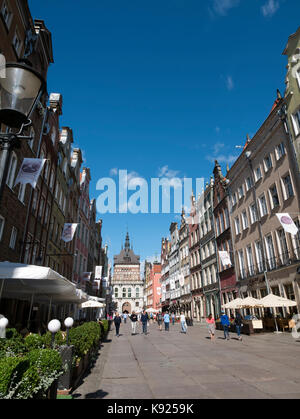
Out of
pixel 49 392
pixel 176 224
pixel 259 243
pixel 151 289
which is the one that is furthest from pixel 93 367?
pixel 151 289

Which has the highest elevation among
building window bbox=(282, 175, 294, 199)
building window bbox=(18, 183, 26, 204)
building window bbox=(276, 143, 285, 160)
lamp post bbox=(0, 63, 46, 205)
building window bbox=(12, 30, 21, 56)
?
building window bbox=(12, 30, 21, 56)

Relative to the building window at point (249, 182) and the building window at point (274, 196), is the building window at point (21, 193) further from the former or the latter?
the building window at point (249, 182)

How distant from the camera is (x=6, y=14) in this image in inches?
586

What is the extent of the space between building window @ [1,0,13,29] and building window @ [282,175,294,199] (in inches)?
810

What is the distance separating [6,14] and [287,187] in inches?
834

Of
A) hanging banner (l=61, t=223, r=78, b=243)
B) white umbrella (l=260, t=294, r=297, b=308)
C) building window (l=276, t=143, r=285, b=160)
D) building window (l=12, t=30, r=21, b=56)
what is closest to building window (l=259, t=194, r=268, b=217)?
building window (l=276, t=143, r=285, b=160)

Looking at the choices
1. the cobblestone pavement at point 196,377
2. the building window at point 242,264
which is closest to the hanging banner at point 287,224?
the cobblestone pavement at point 196,377

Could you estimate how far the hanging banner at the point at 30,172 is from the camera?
11.2m

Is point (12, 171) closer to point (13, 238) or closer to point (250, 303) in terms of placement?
point (13, 238)

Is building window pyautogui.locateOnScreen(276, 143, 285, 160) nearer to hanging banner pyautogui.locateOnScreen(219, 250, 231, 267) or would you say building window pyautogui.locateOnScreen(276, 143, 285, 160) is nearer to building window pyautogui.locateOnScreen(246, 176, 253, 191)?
building window pyautogui.locateOnScreen(246, 176, 253, 191)

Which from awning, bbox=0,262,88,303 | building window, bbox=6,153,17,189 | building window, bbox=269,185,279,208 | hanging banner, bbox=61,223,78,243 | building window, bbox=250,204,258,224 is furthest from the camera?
building window, bbox=250,204,258,224

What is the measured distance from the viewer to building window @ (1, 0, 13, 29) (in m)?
14.4

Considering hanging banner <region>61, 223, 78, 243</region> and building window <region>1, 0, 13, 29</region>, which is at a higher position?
building window <region>1, 0, 13, 29</region>

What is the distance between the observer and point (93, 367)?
9719 mm
